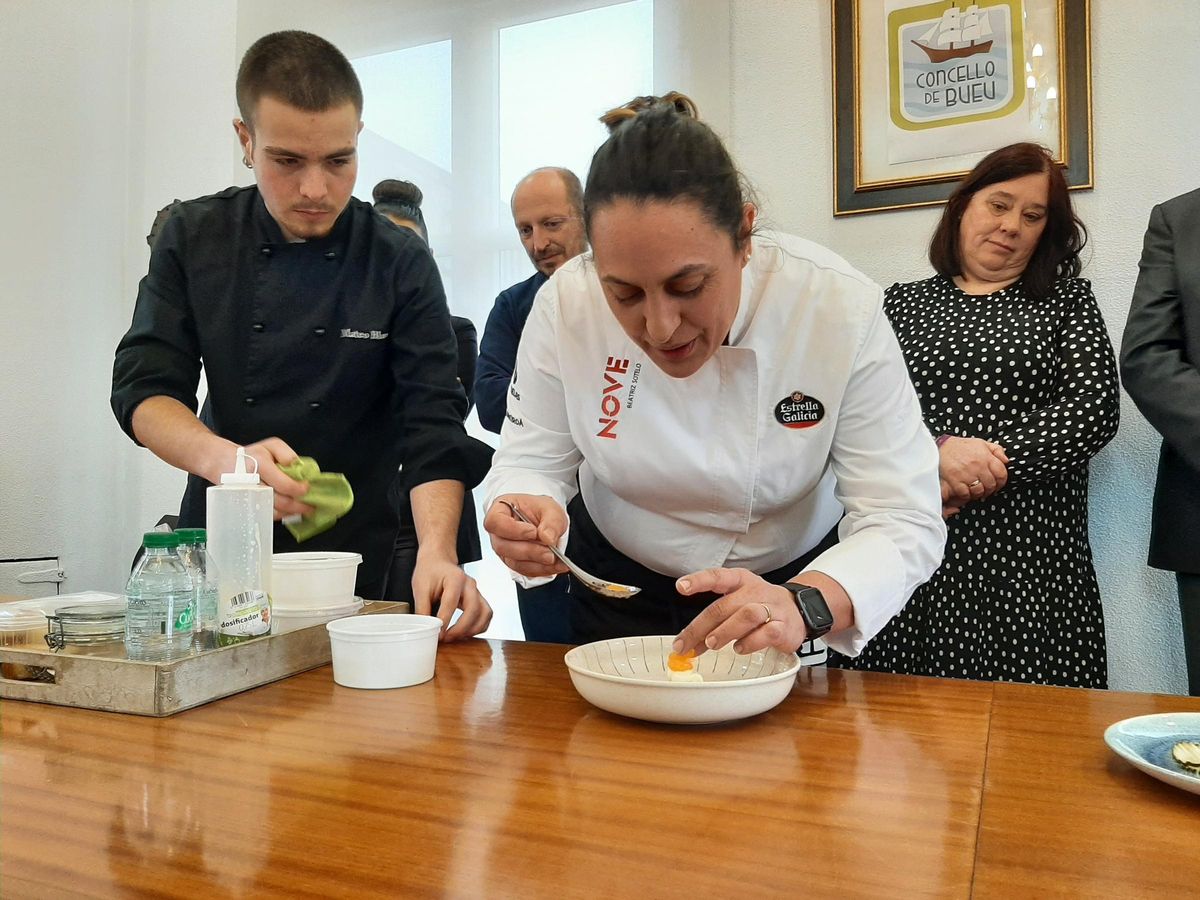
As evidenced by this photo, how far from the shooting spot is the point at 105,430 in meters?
3.75

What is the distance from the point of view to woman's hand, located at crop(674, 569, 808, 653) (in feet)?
3.26

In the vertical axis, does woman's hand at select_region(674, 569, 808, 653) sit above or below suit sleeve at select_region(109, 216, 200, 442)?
below

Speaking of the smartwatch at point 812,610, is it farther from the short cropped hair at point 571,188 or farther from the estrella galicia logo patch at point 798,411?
the short cropped hair at point 571,188

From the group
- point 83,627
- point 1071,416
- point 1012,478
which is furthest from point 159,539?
point 1071,416

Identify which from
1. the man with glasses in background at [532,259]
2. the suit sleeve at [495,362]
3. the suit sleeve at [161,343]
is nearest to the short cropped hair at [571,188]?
the man with glasses in background at [532,259]

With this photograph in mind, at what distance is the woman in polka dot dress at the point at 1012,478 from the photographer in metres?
1.80

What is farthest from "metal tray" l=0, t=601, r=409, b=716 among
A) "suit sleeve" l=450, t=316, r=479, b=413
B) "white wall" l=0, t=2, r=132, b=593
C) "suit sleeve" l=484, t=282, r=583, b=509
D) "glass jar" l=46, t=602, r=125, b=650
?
"white wall" l=0, t=2, r=132, b=593

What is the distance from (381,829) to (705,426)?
2.58ft

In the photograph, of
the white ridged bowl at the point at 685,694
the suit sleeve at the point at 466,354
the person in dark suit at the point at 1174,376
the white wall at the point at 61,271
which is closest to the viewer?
the white ridged bowl at the point at 685,694

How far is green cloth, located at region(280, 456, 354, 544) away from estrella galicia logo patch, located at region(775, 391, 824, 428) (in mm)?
613

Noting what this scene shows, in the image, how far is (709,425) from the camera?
1.34 m

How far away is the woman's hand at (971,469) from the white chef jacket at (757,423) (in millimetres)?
439

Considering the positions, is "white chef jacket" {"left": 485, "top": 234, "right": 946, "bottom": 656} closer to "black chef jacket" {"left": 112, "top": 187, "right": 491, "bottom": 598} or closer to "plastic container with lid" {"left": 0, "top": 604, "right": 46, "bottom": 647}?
"black chef jacket" {"left": 112, "top": 187, "right": 491, "bottom": 598}

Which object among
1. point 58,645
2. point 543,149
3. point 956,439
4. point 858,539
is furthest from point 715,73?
point 58,645
